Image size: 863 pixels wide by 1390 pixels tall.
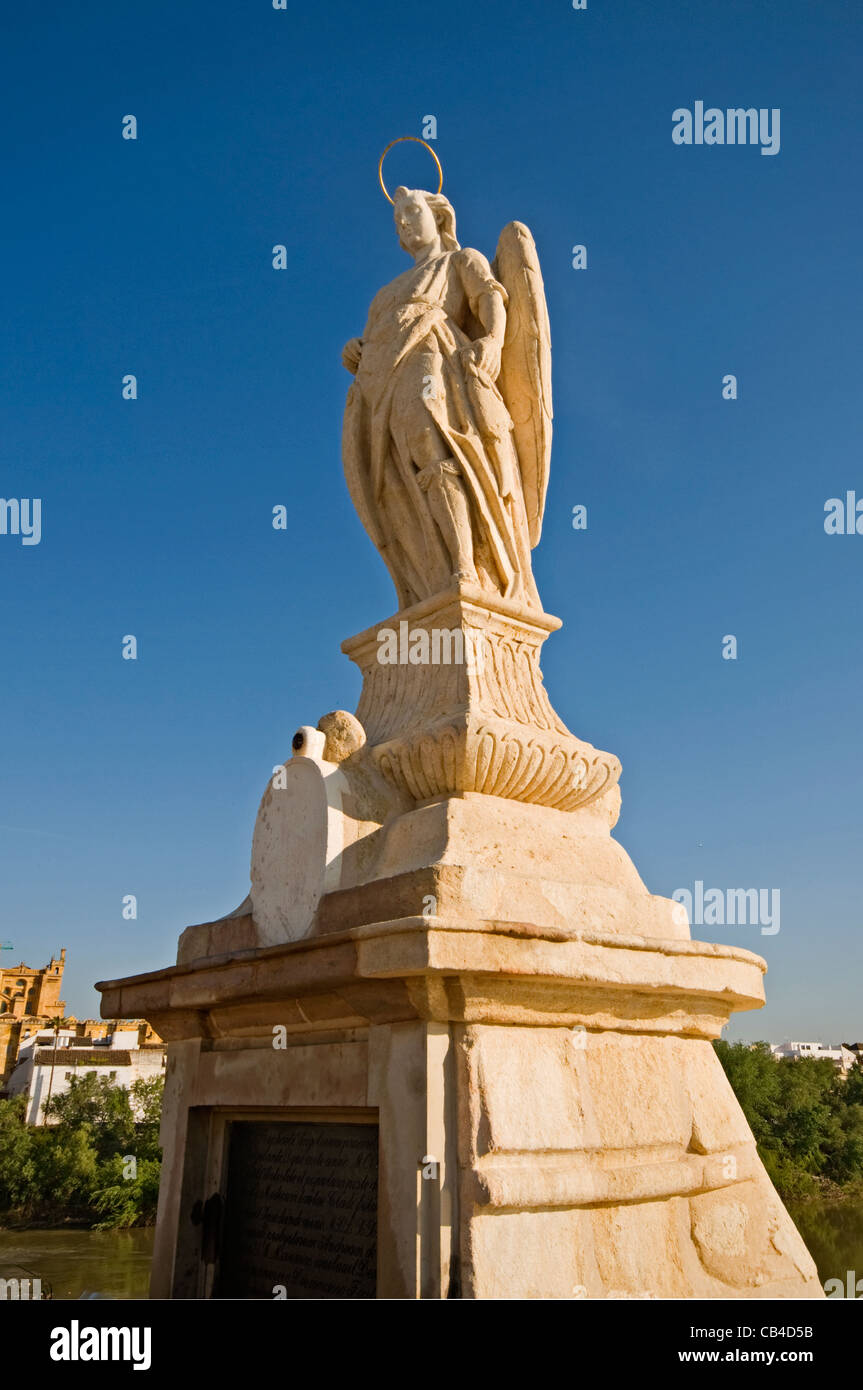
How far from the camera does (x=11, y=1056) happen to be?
4328 cm

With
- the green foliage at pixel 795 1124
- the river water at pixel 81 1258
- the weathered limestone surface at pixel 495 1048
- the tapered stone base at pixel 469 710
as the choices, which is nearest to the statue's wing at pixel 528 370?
the tapered stone base at pixel 469 710

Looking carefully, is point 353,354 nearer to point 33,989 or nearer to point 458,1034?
point 458,1034

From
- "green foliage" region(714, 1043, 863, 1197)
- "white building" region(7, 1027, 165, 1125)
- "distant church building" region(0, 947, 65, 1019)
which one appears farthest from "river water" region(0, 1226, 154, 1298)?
"distant church building" region(0, 947, 65, 1019)

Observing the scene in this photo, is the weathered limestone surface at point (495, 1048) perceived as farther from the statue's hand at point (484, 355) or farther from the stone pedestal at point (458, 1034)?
the statue's hand at point (484, 355)

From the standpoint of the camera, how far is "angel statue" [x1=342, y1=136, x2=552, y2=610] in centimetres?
424

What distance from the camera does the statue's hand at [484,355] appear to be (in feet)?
14.4

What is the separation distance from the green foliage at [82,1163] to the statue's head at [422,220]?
32398mm

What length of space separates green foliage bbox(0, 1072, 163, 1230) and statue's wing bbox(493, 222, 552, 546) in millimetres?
32203

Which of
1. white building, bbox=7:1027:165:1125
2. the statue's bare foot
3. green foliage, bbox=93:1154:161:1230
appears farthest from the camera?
white building, bbox=7:1027:165:1125

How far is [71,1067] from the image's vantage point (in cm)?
3662

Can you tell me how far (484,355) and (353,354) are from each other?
2.75 feet

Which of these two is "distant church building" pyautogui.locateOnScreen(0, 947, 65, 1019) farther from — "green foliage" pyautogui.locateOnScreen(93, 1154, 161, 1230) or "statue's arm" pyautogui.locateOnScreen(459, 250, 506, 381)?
"statue's arm" pyautogui.locateOnScreen(459, 250, 506, 381)
